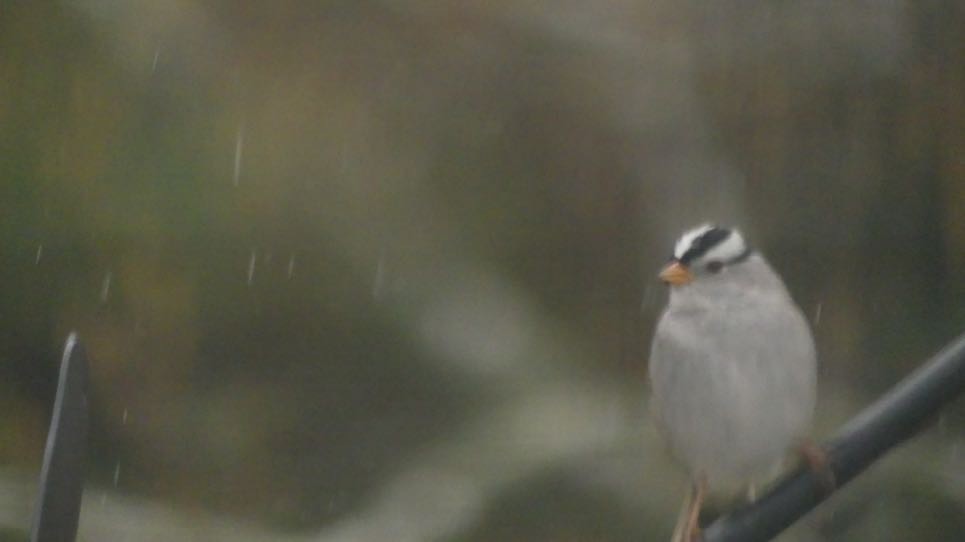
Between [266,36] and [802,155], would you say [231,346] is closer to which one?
[266,36]

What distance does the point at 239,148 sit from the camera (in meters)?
1.51

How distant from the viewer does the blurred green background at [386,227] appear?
4.68ft

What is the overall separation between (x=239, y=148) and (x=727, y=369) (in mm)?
938

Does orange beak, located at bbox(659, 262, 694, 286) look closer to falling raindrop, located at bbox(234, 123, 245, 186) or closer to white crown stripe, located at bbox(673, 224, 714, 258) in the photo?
white crown stripe, located at bbox(673, 224, 714, 258)

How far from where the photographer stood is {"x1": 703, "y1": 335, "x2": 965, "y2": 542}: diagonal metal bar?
364mm

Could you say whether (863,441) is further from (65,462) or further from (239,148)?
(239,148)

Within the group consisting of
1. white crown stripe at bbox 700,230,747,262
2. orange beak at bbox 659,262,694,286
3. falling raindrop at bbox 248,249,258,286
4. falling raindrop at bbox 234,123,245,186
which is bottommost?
falling raindrop at bbox 248,249,258,286

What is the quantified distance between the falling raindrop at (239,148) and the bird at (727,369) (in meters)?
0.85

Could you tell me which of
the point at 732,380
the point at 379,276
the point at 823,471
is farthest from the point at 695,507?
the point at 379,276

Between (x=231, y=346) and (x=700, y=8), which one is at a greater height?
(x=700, y=8)

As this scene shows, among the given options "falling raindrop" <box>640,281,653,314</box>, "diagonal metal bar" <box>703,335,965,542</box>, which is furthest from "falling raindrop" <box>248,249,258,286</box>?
"diagonal metal bar" <box>703,335,965,542</box>

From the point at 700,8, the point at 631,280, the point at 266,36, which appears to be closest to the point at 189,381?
the point at 266,36

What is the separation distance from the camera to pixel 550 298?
Result: 58.2 inches

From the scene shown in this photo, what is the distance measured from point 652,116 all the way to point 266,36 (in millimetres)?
433
